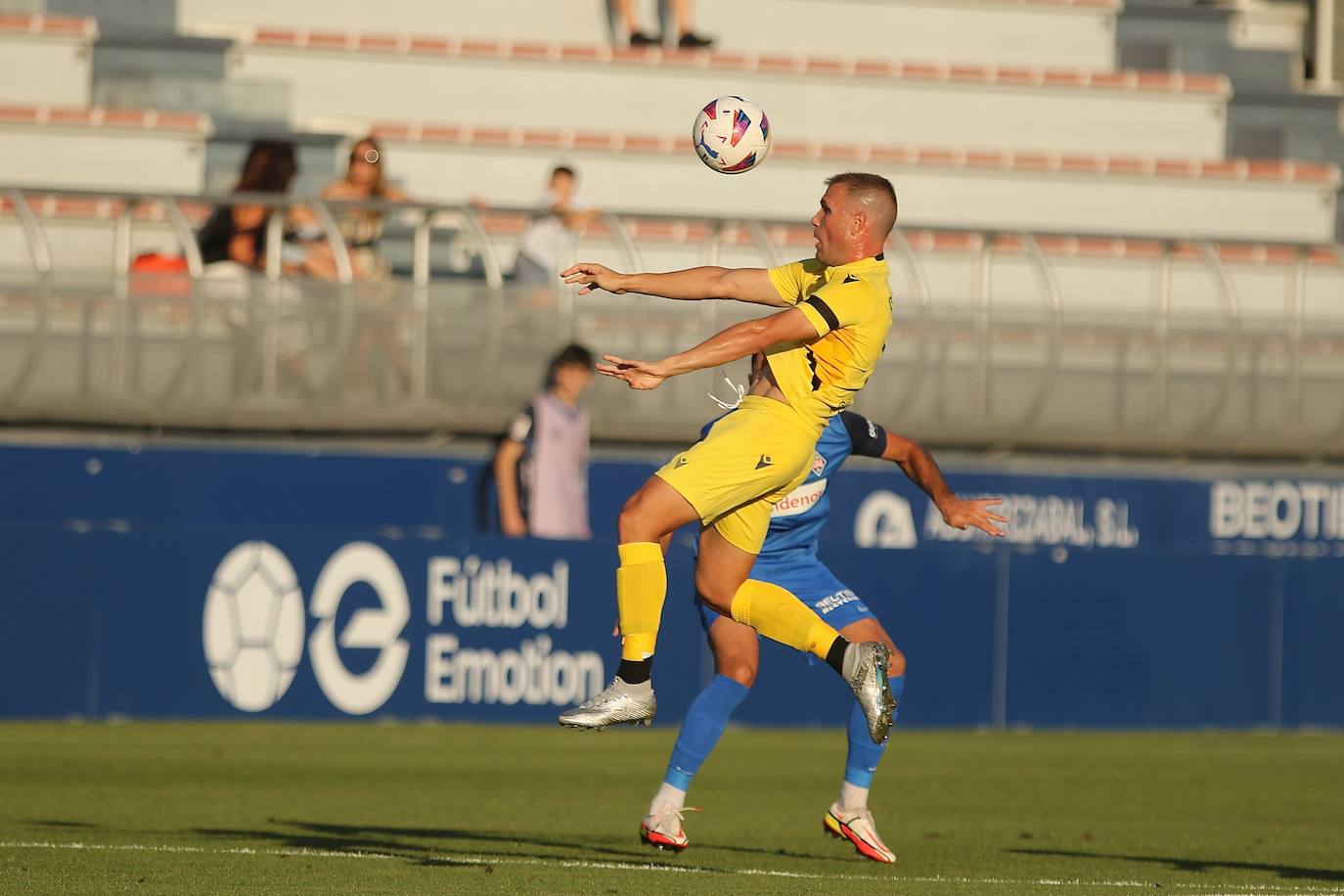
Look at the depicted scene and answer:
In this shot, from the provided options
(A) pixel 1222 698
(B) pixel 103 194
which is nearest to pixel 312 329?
(B) pixel 103 194

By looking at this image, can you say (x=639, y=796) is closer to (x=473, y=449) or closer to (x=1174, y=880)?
(x=1174, y=880)

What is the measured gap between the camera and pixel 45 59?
18.8 m

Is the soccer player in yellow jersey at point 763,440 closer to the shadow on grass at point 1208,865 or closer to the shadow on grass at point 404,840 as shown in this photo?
the shadow on grass at point 404,840

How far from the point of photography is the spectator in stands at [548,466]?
14023 mm

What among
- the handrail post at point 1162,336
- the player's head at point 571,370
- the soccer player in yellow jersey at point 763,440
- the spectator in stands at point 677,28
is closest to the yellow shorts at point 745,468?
the soccer player in yellow jersey at point 763,440

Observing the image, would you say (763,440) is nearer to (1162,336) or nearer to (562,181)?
(1162,336)

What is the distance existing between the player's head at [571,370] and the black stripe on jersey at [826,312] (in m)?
6.19

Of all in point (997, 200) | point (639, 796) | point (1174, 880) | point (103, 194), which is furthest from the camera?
point (997, 200)

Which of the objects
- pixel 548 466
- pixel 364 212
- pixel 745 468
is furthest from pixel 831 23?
pixel 745 468

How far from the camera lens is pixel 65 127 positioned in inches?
700

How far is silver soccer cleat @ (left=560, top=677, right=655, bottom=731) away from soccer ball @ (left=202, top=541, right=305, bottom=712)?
6.52 m

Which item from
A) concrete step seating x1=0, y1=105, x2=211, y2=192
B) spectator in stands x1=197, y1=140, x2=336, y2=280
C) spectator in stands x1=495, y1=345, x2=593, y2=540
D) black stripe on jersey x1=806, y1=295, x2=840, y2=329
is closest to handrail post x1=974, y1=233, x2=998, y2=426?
spectator in stands x1=495, y1=345, x2=593, y2=540

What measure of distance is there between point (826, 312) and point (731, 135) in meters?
0.96

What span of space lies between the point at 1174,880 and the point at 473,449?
8151mm
